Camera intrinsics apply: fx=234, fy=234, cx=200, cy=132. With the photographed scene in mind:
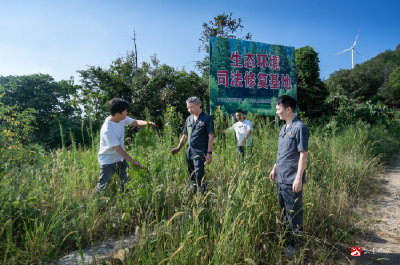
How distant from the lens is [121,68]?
951cm

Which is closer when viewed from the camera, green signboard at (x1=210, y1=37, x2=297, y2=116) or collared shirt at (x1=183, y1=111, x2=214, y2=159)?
collared shirt at (x1=183, y1=111, x2=214, y2=159)

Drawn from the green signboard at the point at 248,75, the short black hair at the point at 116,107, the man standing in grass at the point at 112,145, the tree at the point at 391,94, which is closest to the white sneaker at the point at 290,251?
the man standing in grass at the point at 112,145

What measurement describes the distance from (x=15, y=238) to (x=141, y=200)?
1.23 meters

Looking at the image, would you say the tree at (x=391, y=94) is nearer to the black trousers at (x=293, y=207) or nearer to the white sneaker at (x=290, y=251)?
the black trousers at (x=293, y=207)

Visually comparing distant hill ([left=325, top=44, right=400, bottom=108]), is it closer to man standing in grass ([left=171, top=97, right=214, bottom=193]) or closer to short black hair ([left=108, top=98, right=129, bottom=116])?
man standing in grass ([left=171, top=97, right=214, bottom=193])

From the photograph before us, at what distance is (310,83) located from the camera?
11.4 m

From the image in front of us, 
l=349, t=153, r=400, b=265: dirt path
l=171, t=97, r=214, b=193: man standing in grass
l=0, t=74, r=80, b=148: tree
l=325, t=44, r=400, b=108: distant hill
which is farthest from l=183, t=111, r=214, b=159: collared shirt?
l=325, t=44, r=400, b=108: distant hill

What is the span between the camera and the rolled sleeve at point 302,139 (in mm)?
2336

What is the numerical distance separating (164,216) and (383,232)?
2937 mm

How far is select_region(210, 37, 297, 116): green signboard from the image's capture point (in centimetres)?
741

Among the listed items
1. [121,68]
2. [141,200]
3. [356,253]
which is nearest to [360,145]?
[356,253]

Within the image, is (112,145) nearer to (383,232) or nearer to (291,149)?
(291,149)

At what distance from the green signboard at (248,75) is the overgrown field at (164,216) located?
3.55 metres

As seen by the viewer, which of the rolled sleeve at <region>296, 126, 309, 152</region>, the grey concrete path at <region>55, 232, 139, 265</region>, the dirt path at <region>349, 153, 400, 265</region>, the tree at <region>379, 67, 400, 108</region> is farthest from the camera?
the tree at <region>379, 67, 400, 108</region>
